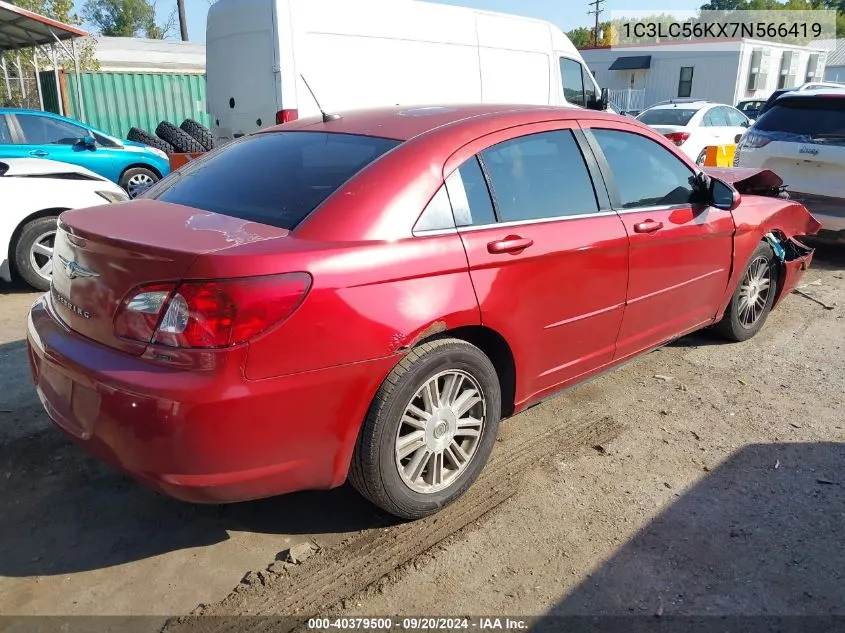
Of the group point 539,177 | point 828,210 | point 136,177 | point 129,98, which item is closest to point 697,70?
point 129,98

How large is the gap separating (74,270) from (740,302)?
170 inches

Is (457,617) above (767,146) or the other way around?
the other way around

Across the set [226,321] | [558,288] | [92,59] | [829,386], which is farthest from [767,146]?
[92,59]

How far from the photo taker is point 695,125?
42.3ft

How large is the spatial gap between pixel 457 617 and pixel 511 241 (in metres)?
1.53

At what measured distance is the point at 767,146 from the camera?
7430mm

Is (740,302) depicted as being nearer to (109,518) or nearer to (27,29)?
(109,518)

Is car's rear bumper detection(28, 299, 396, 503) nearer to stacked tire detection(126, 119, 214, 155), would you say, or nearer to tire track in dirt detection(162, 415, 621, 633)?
tire track in dirt detection(162, 415, 621, 633)

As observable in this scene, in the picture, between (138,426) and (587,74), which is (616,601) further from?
(587,74)

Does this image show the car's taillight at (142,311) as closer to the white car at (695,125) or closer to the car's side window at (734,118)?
the white car at (695,125)

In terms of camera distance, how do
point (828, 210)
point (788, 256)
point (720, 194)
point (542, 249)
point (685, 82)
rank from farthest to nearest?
point (685, 82) < point (828, 210) < point (788, 256) < point (720, 194) < point (542, 249)

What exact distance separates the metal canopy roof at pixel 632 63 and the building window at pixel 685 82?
1.73 metres

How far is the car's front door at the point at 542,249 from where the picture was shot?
2.89 metres

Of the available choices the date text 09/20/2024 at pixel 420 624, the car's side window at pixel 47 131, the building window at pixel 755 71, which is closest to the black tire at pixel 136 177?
the car's side window at pixel 47 131
